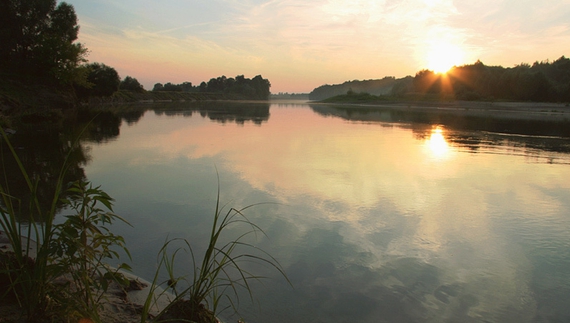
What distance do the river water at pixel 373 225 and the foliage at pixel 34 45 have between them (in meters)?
38.4

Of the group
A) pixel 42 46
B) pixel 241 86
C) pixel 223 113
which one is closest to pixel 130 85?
pixel 42 46

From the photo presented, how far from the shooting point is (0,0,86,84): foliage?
3975 cm

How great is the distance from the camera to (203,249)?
4.25 m

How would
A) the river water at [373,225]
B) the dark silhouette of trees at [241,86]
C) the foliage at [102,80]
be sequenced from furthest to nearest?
the dark silhouette of trees at [241,86]
the foliage at [102,80]
the river water at [373,225]

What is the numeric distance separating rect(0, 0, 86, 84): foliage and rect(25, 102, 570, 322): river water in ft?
126

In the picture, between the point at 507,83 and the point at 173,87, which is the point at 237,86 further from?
the point at 507,83

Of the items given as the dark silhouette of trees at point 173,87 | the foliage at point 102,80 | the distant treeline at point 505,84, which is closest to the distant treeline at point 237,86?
the dark silhouette of trees at point 173,87

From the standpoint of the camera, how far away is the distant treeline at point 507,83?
63250 mm

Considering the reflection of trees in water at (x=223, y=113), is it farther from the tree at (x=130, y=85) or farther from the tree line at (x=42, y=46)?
the tree at (x=130, y=85)

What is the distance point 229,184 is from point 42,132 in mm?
12188

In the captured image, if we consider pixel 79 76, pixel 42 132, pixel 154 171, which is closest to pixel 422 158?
pixel 154 171

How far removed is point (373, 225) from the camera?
5.23 meters

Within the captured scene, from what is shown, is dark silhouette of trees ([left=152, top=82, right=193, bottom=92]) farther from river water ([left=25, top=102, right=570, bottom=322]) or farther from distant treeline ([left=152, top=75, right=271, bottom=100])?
river water ([left=25, top=102, right=570, bottom=322])

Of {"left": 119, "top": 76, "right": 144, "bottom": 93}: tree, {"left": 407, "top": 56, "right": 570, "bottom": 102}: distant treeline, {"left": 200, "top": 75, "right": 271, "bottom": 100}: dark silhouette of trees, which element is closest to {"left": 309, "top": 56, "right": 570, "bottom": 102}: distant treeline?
{"left": 407, "top": 56, "right": 570, "bottom": 102}: distant treeline
